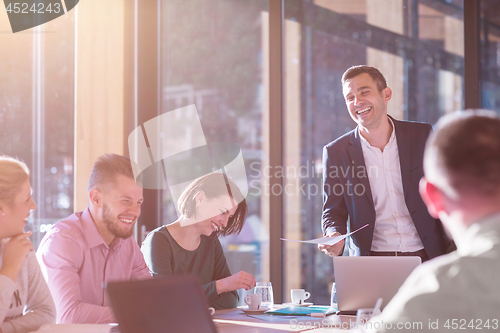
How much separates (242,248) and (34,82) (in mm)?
1961

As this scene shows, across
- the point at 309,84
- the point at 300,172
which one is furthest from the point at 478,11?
the point at 300,172

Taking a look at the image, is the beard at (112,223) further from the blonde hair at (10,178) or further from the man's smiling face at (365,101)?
the man's smiling face at (365,101)

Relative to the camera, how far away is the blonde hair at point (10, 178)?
1.87 metres

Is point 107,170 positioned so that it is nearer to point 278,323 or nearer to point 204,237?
point 204,237

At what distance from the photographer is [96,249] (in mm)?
2291

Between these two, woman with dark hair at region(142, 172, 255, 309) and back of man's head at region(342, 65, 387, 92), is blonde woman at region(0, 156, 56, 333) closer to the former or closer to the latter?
woman with dark hair at region(142, 172, 255, 309)

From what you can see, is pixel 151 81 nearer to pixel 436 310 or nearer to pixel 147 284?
pixel 147 284

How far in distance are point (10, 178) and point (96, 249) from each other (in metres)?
0.55

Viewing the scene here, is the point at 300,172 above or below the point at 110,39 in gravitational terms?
below

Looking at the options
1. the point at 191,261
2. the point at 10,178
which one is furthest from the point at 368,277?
the point at 10,178

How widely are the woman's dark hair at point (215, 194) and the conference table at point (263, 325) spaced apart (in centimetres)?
79

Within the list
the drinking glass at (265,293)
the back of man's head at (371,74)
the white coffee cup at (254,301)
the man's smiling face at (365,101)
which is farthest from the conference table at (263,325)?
the back of man's head at (371,74)

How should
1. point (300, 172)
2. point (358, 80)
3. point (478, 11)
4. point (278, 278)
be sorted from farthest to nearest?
point (300, 172), point (278, 278), point (478, 11), point (358, 80)

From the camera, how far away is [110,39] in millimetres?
3820
